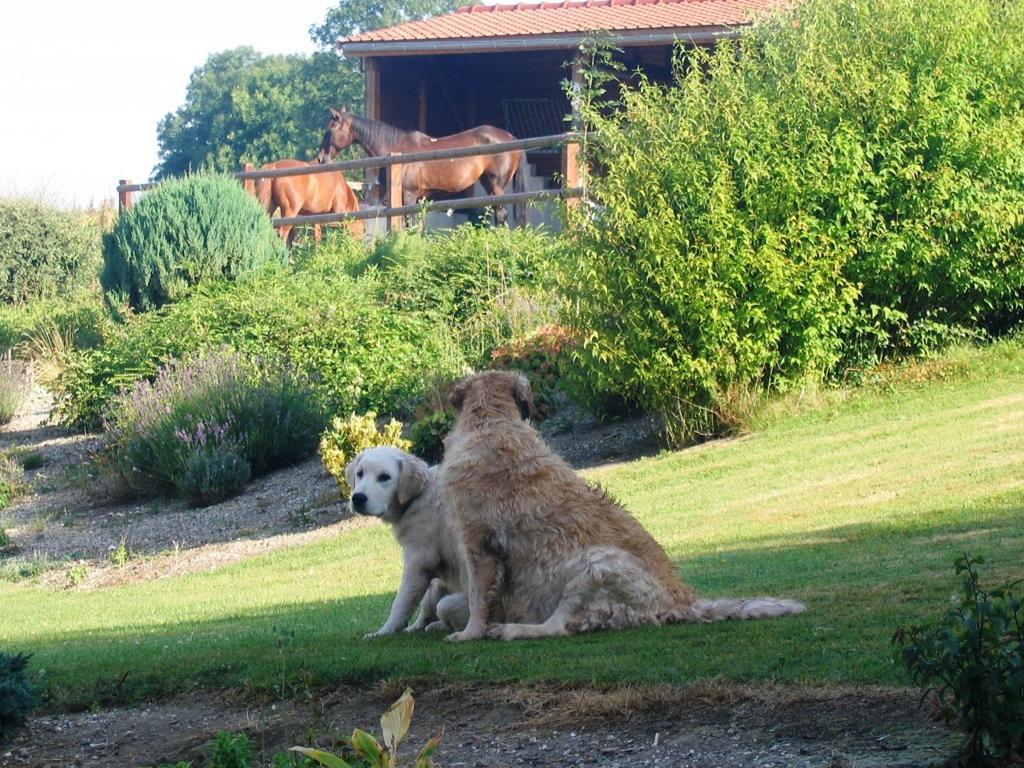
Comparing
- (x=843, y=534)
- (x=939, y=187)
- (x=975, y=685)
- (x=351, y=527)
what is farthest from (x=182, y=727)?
(x=939, y=187)

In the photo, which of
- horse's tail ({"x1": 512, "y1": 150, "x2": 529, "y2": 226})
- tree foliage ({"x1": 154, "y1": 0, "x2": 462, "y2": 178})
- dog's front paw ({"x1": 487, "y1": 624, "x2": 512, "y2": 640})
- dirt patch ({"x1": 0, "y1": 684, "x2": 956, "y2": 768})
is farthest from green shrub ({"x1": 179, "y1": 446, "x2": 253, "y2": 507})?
tree foliage ({"x1": 154, "y1": 0, "x2": 462, "y2": 178})

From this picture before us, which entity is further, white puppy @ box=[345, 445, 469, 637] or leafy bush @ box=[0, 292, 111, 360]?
leafy bush @ box=[0, 292, 111, 360]

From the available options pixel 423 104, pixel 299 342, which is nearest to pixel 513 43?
pixel 423 104

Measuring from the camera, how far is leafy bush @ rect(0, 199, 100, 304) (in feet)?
107

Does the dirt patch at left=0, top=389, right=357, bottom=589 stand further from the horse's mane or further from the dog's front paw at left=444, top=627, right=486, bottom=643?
the horse's mane

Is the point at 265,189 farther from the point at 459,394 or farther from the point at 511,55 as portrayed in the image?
the point at 459,394

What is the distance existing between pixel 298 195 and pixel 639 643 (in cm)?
2360

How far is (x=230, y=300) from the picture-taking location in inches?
899

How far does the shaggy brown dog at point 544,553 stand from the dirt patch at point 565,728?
41.1 inches

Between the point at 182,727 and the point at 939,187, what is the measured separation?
1282 cm

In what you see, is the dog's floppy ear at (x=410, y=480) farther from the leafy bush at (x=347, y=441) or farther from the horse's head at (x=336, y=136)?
the horse's head at (x=336, y=136)

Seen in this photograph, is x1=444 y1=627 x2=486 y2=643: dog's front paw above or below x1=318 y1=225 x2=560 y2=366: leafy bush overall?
above

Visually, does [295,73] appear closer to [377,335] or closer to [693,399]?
[377,335]

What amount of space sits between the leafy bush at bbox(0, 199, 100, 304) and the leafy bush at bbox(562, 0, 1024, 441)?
18902mm
